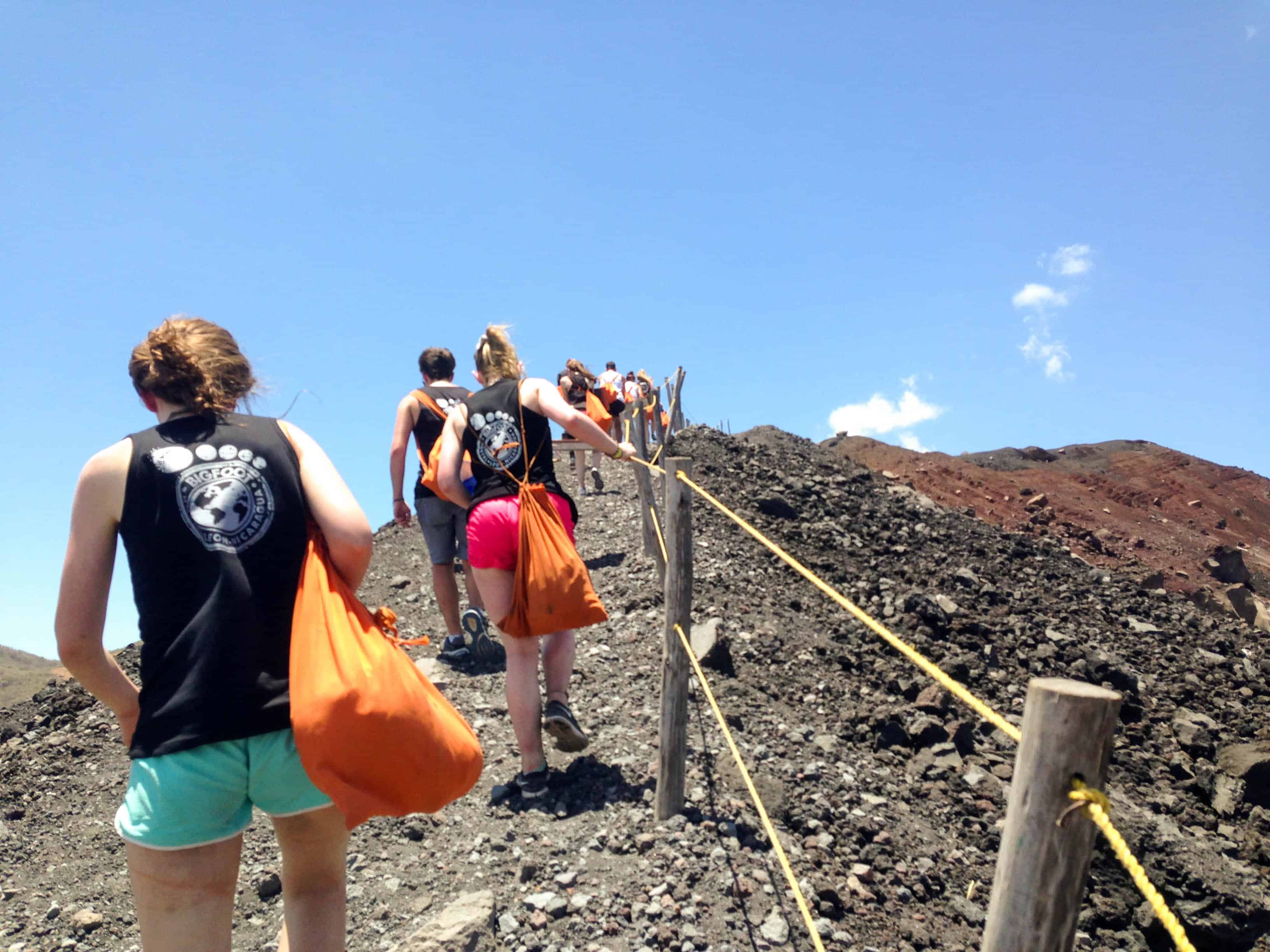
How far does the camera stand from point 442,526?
5.42 meters

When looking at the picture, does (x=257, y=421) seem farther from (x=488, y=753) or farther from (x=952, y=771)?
(x=952, y=771)

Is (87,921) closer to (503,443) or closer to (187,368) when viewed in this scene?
(503,443)

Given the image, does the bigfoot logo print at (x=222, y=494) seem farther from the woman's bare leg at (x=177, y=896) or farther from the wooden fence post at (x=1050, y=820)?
the wooden fence post at (x=1050, y=820)

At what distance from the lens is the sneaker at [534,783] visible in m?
3.94

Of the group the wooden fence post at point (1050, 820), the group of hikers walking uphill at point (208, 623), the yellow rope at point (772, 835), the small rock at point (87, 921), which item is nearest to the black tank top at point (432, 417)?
the yellow rope at point (772, 835)

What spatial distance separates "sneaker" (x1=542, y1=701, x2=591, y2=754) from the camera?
12.5 ft

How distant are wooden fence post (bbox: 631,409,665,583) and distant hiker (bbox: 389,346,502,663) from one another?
1.76m

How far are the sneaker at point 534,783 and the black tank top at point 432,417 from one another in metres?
1.90

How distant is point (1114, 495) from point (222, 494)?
3021 centimetres

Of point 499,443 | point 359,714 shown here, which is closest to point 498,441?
point 499,443

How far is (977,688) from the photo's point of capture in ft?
22.1

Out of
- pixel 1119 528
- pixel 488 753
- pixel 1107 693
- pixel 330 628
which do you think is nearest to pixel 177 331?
pixel 330 628

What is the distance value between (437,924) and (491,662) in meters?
2.86

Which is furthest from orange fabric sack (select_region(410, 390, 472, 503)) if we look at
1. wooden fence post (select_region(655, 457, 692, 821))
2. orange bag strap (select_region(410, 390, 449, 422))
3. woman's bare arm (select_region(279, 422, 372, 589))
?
woman's bare arm (select_region(279, 422, 372, 589))
